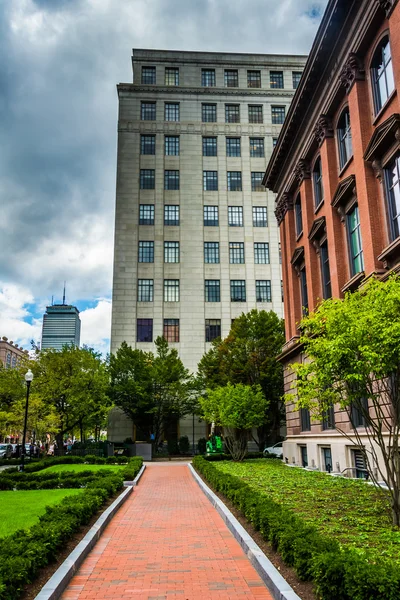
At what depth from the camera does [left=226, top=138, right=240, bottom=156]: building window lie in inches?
2227

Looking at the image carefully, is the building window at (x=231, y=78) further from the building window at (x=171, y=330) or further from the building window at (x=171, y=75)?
the building window at (x=171, y=330)

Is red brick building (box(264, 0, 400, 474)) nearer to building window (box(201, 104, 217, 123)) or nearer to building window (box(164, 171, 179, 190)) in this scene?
building window (box(164, 171, 179, 190))

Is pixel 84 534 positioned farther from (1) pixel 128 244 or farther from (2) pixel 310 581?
(1) pixel 128 244

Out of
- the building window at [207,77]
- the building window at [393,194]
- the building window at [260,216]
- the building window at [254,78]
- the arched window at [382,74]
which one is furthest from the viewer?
the building window at [254,78]

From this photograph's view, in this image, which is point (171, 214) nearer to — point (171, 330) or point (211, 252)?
point (211, 252)

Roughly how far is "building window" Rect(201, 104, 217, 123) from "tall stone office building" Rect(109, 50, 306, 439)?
12 cm

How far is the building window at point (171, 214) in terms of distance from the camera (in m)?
53.8

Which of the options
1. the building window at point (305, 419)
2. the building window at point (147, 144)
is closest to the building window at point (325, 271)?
the building window at point (305, 419)

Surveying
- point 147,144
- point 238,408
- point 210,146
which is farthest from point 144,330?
point 210,146

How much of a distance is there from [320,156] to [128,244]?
2903 cm

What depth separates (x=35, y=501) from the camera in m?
14.8

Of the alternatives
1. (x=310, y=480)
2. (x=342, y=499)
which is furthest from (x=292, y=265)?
(x=342, y=499)

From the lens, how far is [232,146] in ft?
186

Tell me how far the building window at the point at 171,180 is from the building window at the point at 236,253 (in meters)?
8.90
